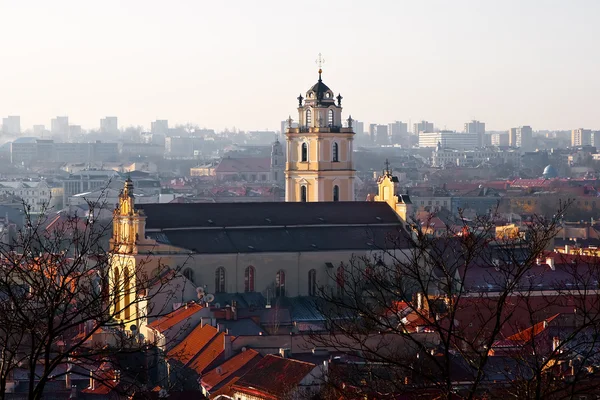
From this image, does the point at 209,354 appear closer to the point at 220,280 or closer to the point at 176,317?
the point at 176,317

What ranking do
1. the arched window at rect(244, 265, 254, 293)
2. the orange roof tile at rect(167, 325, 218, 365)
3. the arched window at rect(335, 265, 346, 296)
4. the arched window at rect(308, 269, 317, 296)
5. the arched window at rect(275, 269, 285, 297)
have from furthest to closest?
the arched window at rect(308, 269, 317, 296) → the arched window at rect(275, 269, 285, 297) → the arched window at rect(244, 265, 254, 293) → the orange roof tile at rect(167, 325, 218, 365) → the arched window at rect(335, 265, 346, 296)

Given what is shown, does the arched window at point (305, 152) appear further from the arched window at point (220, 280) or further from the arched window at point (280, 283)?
the arched window at point (220, 280)

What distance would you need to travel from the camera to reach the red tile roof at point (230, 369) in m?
32.8

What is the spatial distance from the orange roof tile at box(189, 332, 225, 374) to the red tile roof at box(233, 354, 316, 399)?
2991 millimetres

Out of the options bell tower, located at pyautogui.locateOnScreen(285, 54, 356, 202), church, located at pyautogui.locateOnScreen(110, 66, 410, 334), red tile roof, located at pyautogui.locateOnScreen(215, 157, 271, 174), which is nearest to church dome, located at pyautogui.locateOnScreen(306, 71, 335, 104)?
bell tower, located at pyautogui.locateOnScreen(285, 54, 356, 202)

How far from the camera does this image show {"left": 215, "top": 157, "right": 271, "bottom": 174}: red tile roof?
16462 centimetres

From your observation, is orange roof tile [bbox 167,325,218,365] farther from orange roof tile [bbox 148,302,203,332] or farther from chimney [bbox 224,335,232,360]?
chimney [bbox 224,335,232,360]

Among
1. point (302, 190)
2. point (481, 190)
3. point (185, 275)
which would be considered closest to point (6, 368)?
point (185, 275)

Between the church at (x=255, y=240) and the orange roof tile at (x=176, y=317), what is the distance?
1636 millimetres

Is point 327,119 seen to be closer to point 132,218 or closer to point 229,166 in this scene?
point 132,218

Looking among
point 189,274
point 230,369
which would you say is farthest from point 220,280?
point 230,369

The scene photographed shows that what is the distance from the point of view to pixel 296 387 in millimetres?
28328

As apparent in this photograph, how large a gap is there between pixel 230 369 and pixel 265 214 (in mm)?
13501

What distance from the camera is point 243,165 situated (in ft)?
550
